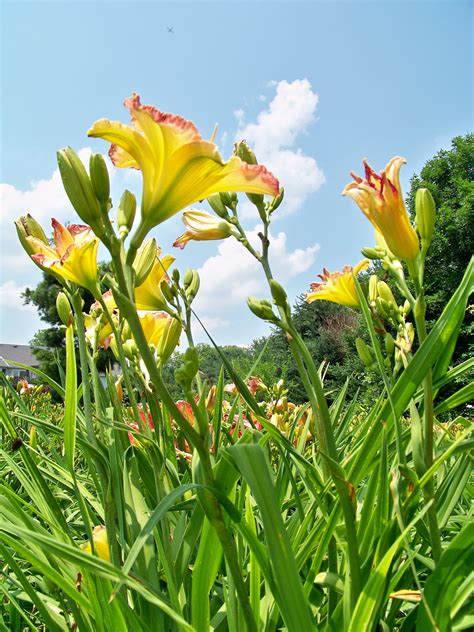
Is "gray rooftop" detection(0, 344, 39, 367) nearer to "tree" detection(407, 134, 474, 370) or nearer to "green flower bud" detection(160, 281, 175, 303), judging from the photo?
"tree" detection(407, 134, 474, 370)

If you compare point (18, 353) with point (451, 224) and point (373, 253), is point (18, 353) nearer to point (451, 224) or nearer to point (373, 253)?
point (451, 224)

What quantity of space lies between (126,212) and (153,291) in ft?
0.74

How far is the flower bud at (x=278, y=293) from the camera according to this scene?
558 millimetres

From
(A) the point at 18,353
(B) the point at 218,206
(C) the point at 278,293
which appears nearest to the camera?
(C) the point at 278,293

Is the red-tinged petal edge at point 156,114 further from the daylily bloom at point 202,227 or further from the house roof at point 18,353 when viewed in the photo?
the house roof at point 18,353

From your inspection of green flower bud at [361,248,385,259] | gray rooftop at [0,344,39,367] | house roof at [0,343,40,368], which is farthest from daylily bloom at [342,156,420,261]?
gray rooftop at [0,344,39,367]

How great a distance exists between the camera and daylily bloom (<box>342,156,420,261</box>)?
0.56 m

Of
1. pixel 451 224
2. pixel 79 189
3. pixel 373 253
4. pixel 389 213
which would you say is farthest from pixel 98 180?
pixel 451 224

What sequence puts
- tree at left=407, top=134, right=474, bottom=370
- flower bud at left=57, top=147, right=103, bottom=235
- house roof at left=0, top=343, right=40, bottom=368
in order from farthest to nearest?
house roof at left=0, top=343, right=40, bottom=368 < tree at left=407, top=134, right=474, bottom=370 < flower bud at left=57, top=147, right=103, bottom=235

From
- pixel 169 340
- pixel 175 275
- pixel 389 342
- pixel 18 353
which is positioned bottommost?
pixel 389 342

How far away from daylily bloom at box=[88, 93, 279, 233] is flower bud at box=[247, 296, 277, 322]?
148 millimetres

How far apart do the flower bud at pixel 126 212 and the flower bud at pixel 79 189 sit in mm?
65

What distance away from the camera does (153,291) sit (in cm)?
74

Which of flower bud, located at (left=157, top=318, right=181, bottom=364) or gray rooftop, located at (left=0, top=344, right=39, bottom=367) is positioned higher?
gray rooftop, located at (left=0, top=344, right=39, bottom=367)
